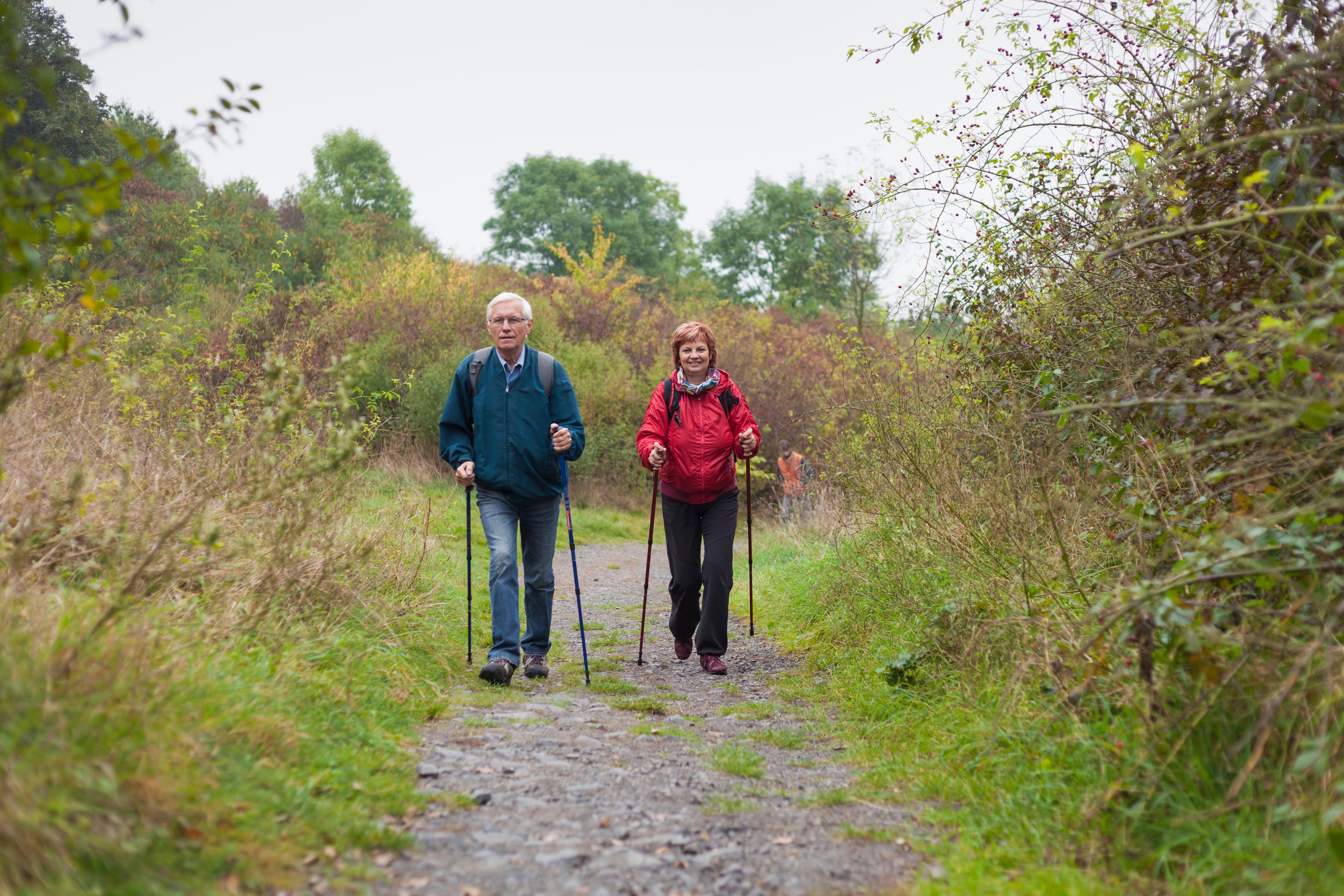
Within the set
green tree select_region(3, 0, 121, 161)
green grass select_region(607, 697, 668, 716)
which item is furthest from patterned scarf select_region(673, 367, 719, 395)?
green tree select_region(3, 0, 121, 161)

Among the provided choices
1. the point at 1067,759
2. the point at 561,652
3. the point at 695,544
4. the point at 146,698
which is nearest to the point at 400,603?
the point at 561,652

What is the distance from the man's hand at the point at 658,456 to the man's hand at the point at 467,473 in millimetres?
1266

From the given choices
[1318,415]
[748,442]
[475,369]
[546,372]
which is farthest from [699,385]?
[1318,415]

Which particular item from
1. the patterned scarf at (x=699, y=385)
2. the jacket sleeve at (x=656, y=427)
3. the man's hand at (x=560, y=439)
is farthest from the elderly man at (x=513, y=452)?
the patterned scarf at (x=699, y=385)

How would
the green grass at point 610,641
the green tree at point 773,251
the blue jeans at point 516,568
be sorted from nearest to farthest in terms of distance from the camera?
the blue jeans at point 516,568, the green grass at point 610,641, the green tree at point 773,251

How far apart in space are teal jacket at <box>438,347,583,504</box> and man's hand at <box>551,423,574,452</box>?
37mm

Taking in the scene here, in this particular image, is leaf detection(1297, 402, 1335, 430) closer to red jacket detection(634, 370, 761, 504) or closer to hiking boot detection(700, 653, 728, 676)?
red jacket detection(634, 370, 761, 504)

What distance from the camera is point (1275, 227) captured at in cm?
374

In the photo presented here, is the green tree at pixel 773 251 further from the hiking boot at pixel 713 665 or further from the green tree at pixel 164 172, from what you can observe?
the hiking boot at pixel 713 665

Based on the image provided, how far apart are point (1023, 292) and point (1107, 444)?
1.75 metres

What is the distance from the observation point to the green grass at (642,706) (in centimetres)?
559

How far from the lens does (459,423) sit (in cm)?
628

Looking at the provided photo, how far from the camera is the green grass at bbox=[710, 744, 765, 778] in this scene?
4.32m

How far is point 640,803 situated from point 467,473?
2.86 m
